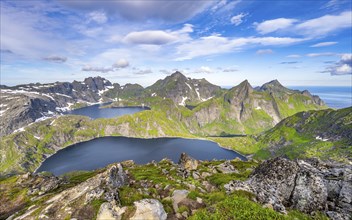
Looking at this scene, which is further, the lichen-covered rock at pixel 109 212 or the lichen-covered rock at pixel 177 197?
the lichen-covered rock at pixel 177 197

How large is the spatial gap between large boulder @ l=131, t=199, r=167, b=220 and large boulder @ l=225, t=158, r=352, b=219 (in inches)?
447

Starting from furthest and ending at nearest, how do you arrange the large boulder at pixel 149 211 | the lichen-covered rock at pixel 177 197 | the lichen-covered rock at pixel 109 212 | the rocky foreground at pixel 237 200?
1. the lichen-covered rock at pixel 177 197
2. the lichen-covered rock at pixel 109 212
3. the large boulder at pixel 149 211
4. the rocky foreground at pixel 237 200

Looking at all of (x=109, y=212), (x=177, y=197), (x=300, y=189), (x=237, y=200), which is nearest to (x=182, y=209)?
(x=177, y=197)

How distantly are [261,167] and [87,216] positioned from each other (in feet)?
106

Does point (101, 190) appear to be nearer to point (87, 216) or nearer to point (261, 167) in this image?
point (87, 216)

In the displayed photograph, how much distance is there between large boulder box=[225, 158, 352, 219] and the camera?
32625 mm

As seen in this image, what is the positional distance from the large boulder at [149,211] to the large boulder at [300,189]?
1136 cm

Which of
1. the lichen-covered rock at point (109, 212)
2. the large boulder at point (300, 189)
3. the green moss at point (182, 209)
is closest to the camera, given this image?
the lichen-covered rock at point (109, 212)

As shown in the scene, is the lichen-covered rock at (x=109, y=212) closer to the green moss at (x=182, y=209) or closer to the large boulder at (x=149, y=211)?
the large boulder at (x=149, y=211)

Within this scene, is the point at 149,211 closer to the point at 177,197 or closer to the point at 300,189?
the point at 177,197

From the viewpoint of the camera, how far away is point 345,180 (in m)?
38.4

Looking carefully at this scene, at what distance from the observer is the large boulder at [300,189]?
3262 cm

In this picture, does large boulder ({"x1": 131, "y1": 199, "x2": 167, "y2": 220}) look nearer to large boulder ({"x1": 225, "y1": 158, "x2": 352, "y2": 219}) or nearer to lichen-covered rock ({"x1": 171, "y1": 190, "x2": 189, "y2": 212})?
lichen-covered rock ({"x1": 171, "y1": 190, "x2": 189, "y2": 212})

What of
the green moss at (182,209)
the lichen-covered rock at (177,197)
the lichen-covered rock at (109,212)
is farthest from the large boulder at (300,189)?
the lichen-covered rock at (109,212)
